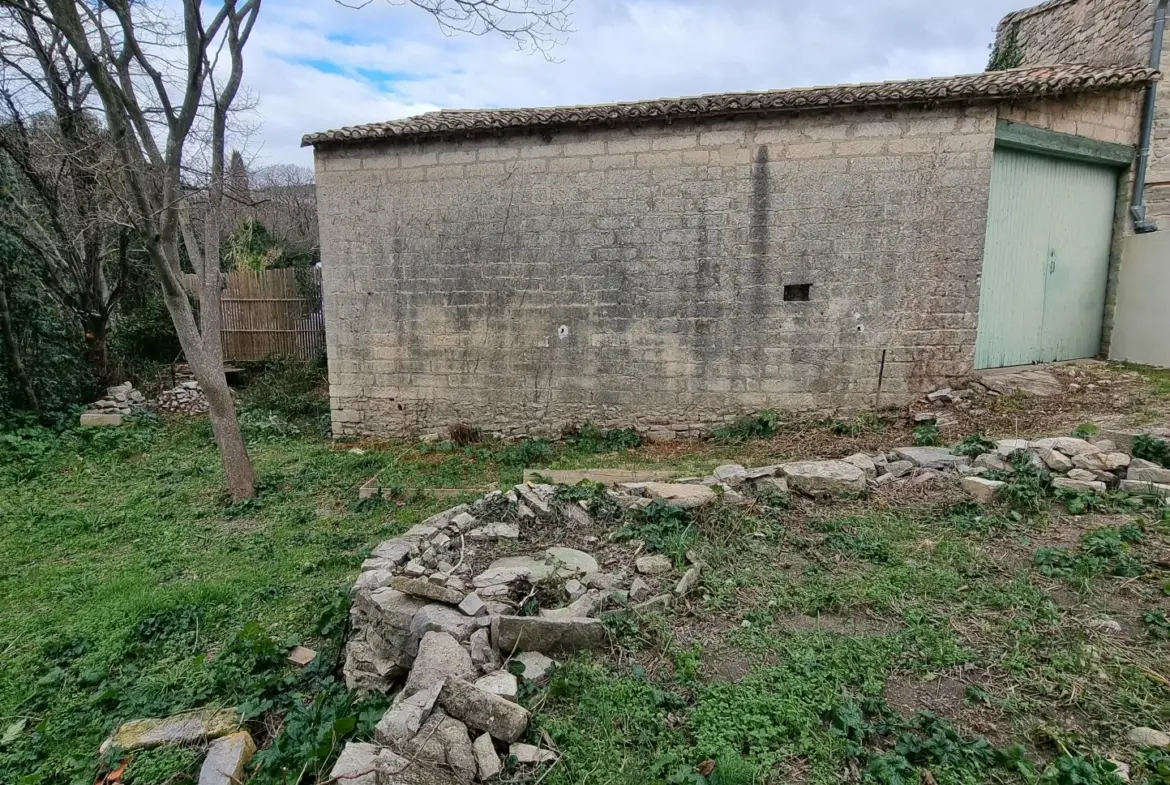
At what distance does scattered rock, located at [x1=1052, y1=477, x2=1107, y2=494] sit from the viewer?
4125 mm

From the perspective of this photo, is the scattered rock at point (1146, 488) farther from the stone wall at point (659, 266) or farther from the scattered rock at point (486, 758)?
the scattered rock at point (486, 758)

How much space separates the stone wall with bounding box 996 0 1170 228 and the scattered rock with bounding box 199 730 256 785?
1039 cm

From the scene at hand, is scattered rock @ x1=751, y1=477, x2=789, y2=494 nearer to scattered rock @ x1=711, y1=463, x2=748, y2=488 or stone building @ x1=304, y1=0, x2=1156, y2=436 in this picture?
scattered rock @ x1=711, y1=463, x2=748, y2=488

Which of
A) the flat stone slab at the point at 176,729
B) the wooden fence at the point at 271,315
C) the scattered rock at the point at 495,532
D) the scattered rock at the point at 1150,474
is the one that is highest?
the wooden fence at the point at 271,315

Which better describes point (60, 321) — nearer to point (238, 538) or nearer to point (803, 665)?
point (238, 538)

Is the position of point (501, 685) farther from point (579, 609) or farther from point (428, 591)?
point (428, 591)

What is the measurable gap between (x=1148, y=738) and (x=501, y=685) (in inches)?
90.0

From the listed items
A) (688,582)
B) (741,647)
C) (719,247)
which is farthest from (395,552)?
(719,247)

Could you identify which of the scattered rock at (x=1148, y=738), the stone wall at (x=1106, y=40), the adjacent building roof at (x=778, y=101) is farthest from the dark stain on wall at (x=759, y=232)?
the scattered rock at (x=1148, y=738)

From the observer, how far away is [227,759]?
2471 millimetres

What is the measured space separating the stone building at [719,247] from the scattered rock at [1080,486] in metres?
2.80

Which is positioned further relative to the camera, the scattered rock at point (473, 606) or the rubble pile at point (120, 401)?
the rubble pile at point (120, 401)

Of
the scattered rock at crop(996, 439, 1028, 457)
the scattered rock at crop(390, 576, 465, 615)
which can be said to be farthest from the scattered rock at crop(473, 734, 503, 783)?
the scattered rock at crop(996, 439, 1028, 457)

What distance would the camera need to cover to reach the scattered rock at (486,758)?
212 centimetres
